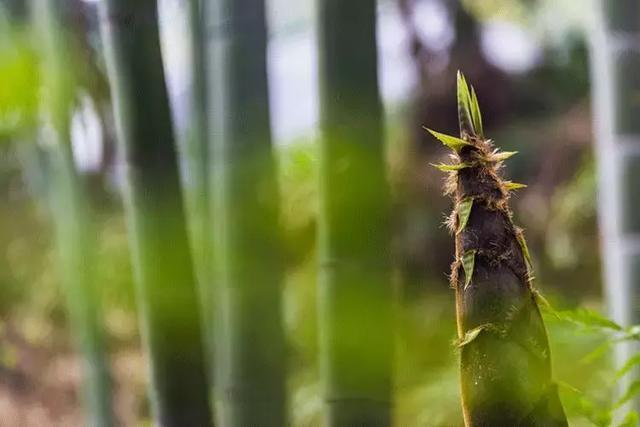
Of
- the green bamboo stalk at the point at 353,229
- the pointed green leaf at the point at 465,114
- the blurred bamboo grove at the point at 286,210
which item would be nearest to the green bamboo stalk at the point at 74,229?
the blurred bamboo grove at the point at 286,210

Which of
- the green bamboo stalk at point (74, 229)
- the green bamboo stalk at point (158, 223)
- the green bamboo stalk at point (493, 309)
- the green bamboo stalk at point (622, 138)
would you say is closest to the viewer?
the green bamboo stalk at point (493, 309)

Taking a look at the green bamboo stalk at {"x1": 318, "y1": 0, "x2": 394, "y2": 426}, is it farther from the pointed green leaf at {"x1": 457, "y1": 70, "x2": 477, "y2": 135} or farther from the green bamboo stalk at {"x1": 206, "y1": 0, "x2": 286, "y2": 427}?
the pointed green leaf at {"x1": 457, "y1": 70, "x2": 477, "y2": 135}

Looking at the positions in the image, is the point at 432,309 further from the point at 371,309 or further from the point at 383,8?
the point at 371,309

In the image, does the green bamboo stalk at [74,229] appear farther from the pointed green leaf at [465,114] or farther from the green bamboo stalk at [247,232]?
the pointed green leaf at [465,114]

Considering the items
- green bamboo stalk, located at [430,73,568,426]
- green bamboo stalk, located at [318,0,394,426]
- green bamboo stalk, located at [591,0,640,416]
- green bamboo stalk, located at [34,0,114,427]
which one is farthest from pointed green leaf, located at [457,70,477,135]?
green bamboo stalk, located at [34,0,114,427]

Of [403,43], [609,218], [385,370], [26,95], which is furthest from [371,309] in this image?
[403,43]

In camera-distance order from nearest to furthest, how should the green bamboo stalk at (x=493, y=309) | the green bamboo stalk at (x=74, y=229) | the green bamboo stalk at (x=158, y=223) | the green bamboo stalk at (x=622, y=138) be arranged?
the green bamboo stalk at (x=493, y=309) < the green bamboo stalk at (x=158, y=223) < the green bamboo stalk at (x=622, y=138) < the green bamboo stalk at (x=74, y=229)
